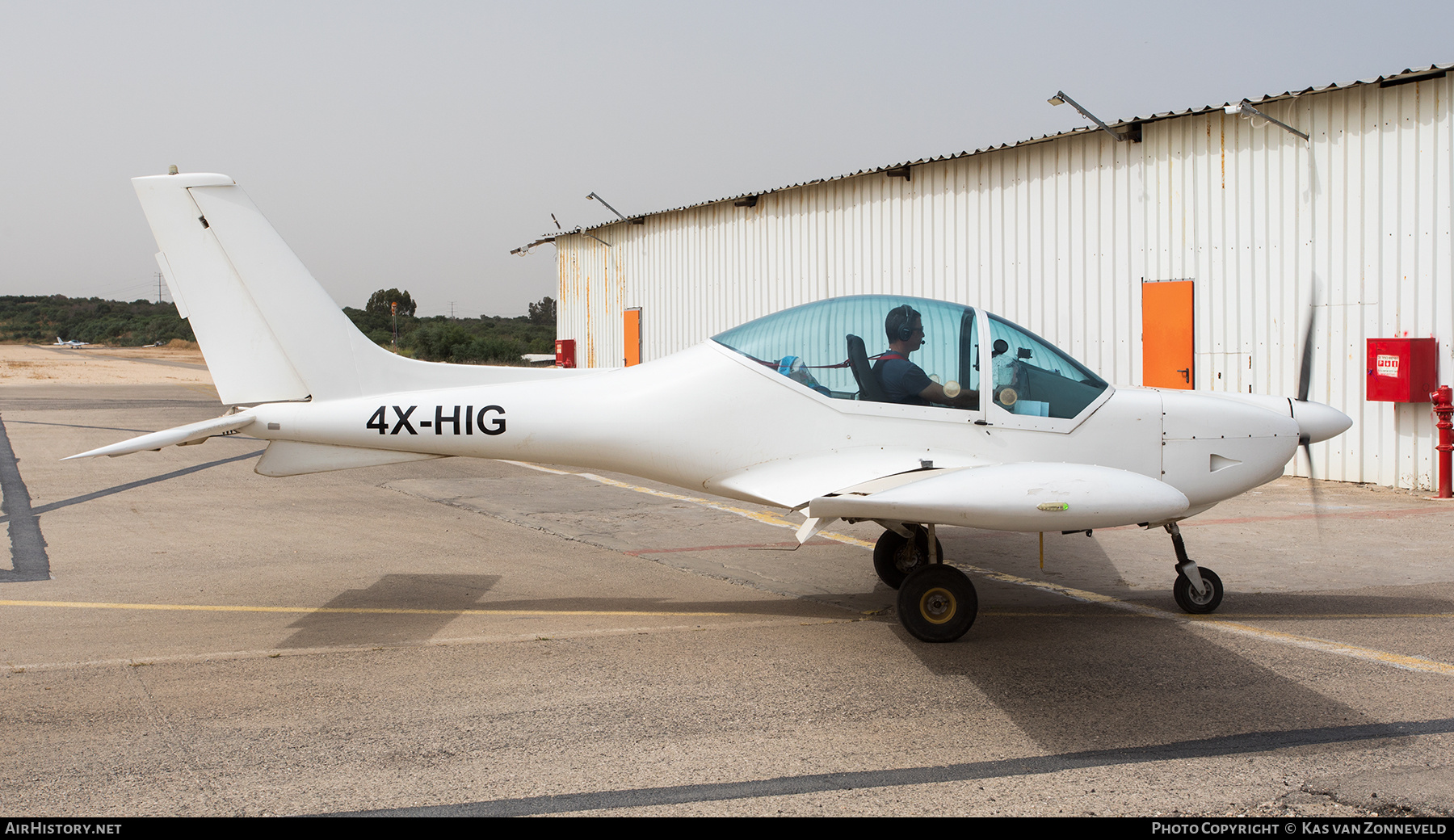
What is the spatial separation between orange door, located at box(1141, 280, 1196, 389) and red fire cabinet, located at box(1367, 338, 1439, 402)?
2.39m

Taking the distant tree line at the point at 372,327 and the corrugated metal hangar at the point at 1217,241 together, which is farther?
the distant tree line at the point at 372,327

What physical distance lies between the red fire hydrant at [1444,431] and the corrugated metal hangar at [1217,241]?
0.33 metres

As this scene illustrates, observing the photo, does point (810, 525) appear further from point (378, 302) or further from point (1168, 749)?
point (378, 302)

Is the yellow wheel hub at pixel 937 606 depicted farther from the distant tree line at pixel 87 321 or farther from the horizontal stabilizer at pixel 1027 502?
the distant tree line at pixel 87 321

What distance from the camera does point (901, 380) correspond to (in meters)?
6.23

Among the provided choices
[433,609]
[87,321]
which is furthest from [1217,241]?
[87,321]

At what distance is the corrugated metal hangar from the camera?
11617 millimetres

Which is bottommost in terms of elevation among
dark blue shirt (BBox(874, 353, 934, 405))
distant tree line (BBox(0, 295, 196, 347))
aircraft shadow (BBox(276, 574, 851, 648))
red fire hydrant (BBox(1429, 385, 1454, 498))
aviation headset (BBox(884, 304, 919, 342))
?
aircraft shadow (BBox(276, 574, 851, 648))

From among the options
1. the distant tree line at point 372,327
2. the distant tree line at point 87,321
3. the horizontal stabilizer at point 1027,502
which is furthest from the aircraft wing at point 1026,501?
the distant tree line at point 87,321

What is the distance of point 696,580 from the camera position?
25.2ft

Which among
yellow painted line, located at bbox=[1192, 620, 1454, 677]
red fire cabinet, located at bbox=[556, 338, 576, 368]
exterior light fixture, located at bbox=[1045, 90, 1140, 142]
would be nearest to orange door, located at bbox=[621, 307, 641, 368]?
red fire cabinet, located at bbox=[556, 338, 576, 368]

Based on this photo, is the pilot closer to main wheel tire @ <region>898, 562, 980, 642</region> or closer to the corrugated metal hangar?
main wheel tire @ <region>898, 562, 980, 642</region>

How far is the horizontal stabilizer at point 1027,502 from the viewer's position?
5.02 metres

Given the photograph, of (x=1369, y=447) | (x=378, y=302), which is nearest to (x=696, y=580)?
(x=1369, y=447)
